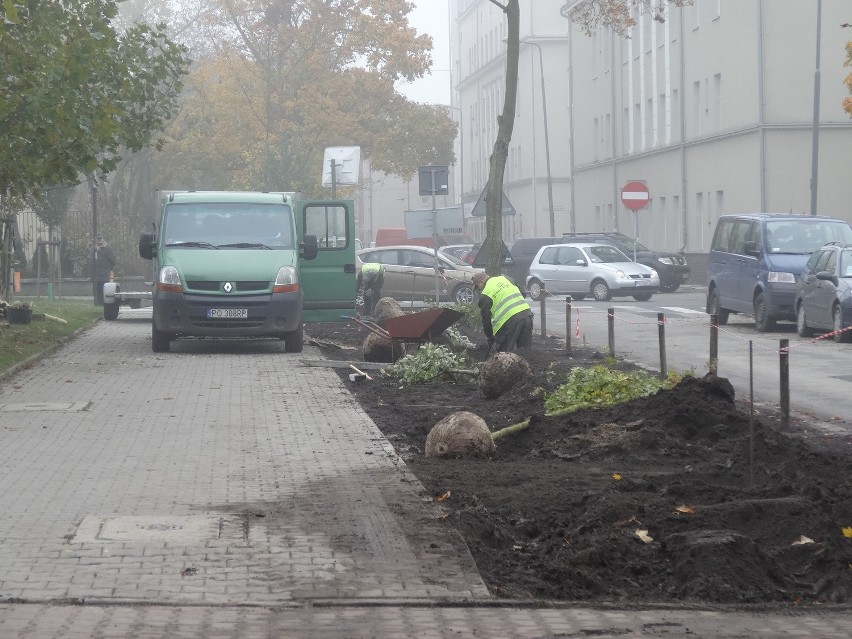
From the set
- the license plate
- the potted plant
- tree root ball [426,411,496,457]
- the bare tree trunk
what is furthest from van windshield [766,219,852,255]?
tree root ball [426,411,496,457]

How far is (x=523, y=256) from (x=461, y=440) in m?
36.2

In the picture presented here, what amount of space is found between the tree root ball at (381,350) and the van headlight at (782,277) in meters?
8.20

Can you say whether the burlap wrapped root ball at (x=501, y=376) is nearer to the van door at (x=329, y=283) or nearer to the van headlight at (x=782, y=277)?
the van door at (x=329, y=283)

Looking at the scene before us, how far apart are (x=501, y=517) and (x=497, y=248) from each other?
59.6 ft

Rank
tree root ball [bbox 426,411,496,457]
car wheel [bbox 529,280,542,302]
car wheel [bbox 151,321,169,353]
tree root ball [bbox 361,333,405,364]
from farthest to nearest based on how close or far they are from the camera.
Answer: car wheel [bbox 529,280,542,302]
car wheel [bbox 151,321,169,353]
tree root ball [bbox 361,333,405,364]
tree root ball [bbox 426,411,496,457]

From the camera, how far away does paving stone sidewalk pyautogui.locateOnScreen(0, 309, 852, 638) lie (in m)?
5.89

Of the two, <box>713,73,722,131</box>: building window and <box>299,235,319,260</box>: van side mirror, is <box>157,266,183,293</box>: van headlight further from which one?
<box>713,73,722,131</box>: building window

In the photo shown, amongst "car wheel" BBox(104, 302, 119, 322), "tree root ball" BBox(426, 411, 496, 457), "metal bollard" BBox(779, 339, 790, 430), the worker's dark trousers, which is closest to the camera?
"tree root ball" BBox(426, 411, 496, 457)

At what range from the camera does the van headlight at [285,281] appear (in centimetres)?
2073

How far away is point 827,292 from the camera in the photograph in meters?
22.2

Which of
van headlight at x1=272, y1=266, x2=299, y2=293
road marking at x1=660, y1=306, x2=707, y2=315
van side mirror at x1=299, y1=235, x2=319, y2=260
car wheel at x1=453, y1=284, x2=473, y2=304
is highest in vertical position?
van side mirror at x1=299, y1=235, x2=319, y2=260

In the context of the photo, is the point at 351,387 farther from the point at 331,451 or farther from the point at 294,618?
the point at 294,618

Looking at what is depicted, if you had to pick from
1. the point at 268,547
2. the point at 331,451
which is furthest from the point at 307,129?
the point at 268,547

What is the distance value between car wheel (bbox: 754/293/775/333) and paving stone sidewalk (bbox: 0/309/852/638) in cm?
1288
